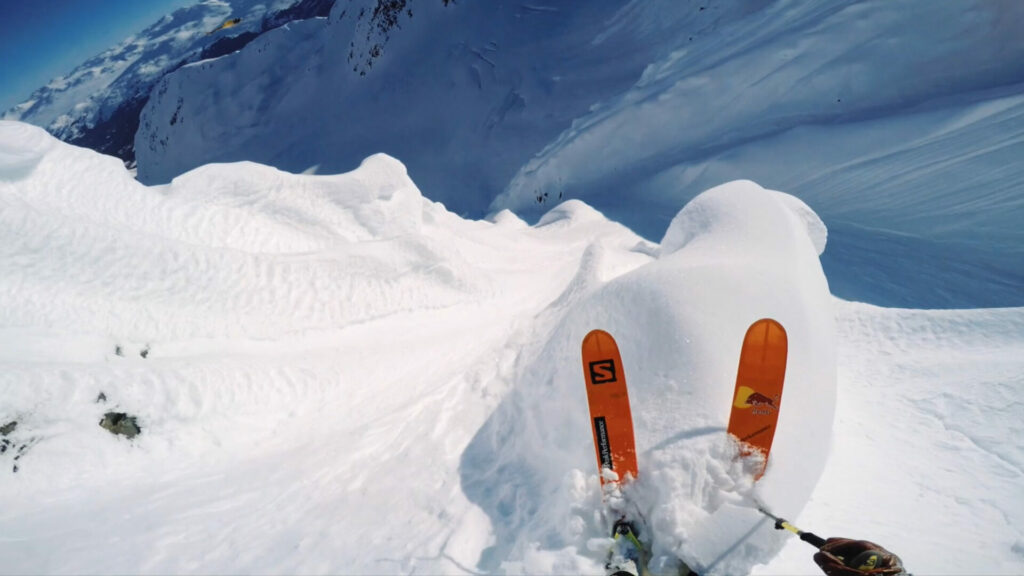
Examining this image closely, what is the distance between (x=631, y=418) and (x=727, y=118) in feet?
37.7

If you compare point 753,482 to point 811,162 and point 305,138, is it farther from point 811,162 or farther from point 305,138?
point 305,138

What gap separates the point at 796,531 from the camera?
2.71 metres

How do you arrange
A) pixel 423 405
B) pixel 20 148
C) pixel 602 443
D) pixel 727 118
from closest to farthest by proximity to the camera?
pixel 602 443 < pixel 423 405 < pixel 20 148 < pixel 727 118

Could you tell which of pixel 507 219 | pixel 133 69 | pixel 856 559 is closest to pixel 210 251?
pixel 856 559

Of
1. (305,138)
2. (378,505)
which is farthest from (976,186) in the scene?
(305,138)

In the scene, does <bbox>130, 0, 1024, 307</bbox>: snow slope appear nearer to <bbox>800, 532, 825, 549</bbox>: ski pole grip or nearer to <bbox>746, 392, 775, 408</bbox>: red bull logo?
<bbox>746, 392, 775, 408</bbox>: red bull logo

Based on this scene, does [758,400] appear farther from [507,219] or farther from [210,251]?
[507,219]

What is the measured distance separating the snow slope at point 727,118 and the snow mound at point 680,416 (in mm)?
4944

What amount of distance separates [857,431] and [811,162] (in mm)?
7979

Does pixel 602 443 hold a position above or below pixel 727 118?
below

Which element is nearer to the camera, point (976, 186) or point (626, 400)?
point (626, 400)

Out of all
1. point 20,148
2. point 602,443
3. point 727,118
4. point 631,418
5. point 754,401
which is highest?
point 727,118

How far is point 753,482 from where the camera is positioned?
3.07 meters

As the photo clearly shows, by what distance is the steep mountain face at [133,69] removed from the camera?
64312 mm
